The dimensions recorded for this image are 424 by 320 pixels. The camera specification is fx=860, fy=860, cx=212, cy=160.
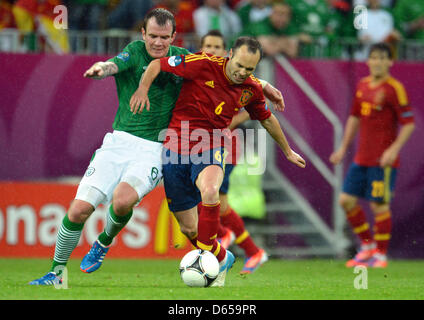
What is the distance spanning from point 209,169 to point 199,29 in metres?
5.87

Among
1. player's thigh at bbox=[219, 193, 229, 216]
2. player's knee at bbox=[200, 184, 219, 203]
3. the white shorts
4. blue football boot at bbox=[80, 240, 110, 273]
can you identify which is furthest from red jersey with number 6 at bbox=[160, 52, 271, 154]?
player's thigh at bbox=[219, 193, 229, 216]

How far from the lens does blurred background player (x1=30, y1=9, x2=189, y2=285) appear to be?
6.91 meters

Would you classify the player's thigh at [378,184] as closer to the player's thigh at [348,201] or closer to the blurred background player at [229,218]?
the player's thigh at [348,201]

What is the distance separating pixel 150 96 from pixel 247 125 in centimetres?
525

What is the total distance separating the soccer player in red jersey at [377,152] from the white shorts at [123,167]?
13.7 feet

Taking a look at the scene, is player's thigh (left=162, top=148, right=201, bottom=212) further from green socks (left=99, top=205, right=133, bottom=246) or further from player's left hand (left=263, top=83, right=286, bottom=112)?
player's left hand (left=263, top=83, right=286, bottom=112)

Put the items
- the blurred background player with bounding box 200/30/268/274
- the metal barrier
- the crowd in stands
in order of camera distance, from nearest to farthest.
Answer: the blurred background player with bounding box 200/30/268/274
the metal barrier
the crowd in stands

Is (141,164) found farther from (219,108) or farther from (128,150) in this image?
(219,108)

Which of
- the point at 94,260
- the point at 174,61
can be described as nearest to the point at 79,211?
the point at 94,260

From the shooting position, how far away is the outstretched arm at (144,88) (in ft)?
21.6

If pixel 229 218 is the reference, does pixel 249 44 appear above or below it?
above

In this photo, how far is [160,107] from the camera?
23.6 ft

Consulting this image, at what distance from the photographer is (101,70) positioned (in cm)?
654

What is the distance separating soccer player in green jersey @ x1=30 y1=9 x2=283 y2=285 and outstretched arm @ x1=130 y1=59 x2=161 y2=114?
28 cm
